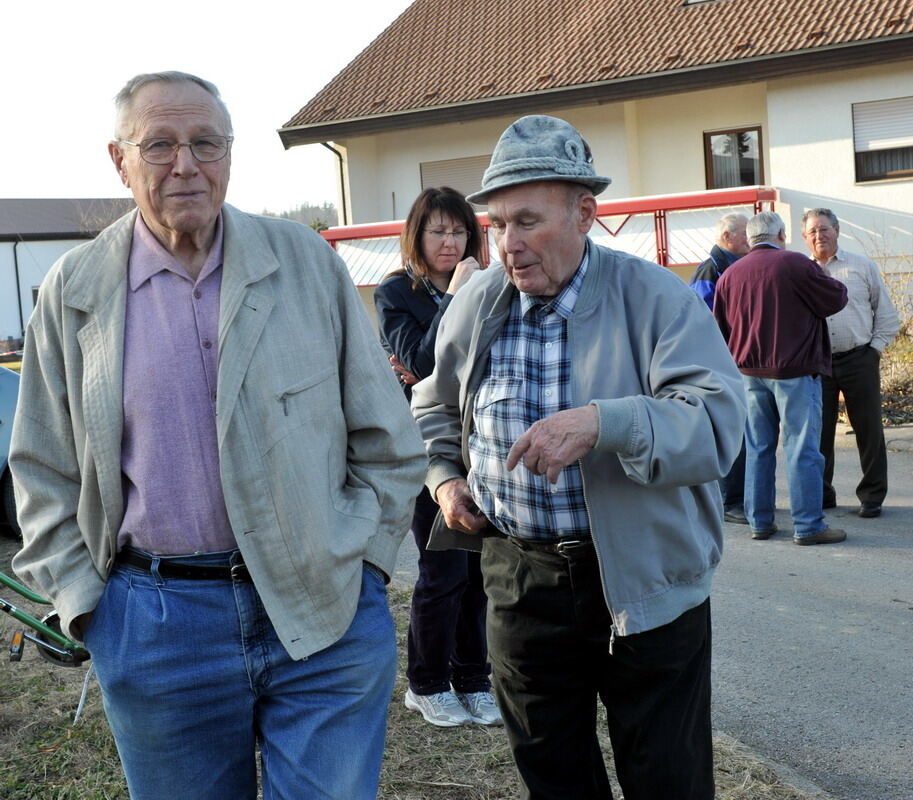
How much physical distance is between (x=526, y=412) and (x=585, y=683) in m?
0.72

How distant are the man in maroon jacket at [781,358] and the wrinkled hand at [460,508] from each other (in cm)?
478

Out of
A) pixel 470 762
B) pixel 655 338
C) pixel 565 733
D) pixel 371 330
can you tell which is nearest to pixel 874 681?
pixel 470 762

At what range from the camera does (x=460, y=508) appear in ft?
9.46

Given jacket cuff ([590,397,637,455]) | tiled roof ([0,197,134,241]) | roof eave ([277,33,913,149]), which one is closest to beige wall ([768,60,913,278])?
roof eave ([277,33,913,149])

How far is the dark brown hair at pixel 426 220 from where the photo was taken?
4.38 meters

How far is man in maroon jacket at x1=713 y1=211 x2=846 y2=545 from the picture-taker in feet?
23.4

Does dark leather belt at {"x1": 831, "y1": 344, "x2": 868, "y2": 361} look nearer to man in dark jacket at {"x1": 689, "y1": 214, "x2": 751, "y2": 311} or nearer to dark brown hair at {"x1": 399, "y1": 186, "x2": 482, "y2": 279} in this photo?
man in dark jacket at {"x1": 689, "y1": 214, "x2": 751, "y2": 311}

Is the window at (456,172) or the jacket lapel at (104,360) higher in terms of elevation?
the window at (456,172)

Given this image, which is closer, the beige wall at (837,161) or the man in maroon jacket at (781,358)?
the man in maroon jacket at (781,358)

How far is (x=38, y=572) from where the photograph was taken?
7.78 ft

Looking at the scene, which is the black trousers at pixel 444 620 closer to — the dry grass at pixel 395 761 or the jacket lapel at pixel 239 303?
the dry grass at pixel 395 761

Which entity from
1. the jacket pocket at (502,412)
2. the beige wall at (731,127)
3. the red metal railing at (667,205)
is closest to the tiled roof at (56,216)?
the beige wall at (731,127)

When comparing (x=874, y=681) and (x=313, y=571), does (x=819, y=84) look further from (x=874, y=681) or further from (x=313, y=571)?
(x=313, y=571)

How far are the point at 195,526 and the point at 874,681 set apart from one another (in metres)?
3.75
